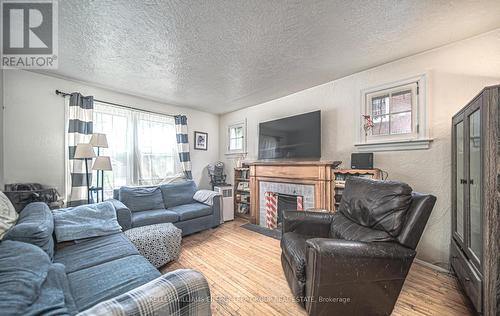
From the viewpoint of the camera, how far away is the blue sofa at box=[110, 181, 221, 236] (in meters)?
2.54

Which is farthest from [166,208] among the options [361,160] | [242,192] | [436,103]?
[436,103]

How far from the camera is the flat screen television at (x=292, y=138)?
2873mm

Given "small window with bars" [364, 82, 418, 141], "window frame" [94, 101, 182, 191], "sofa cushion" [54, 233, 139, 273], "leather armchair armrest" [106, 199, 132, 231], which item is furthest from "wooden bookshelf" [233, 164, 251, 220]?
"sofa cushion" [54, 233, 139, 273]

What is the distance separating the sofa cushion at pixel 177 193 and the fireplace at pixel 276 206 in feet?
4.58

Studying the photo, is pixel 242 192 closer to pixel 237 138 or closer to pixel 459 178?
pixel 237 138

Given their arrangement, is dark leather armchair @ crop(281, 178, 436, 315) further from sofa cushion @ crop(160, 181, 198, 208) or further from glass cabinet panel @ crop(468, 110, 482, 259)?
sofa cushion @ crop(160, 181, 198, 208)

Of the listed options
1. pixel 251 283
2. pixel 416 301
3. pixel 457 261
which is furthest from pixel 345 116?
pixel 251 283

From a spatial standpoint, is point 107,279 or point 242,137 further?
point 242,137

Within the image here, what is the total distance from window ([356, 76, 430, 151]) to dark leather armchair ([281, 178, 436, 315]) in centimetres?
101

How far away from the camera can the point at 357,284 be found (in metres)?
1.23

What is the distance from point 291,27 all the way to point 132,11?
1278 millimetres

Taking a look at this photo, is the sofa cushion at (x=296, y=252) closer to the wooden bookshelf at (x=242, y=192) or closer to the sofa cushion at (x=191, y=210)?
the sofa cushion at (x=191, y=210)

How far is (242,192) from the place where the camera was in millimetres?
4027

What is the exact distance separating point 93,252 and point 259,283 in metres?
1.42
